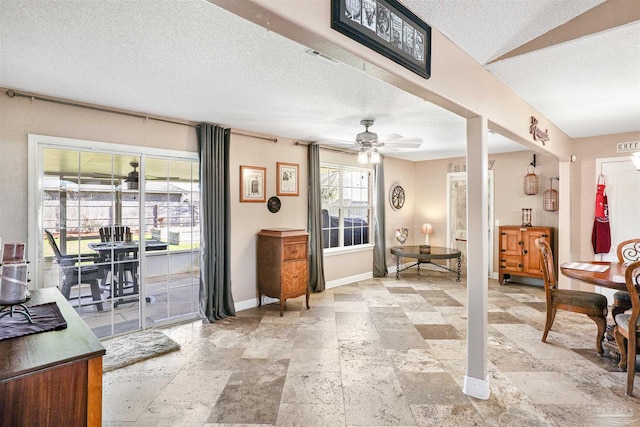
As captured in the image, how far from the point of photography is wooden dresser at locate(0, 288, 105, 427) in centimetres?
119

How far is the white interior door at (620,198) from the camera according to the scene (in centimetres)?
464

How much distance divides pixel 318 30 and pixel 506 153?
19.9ft

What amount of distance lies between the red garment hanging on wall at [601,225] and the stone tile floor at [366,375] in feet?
4.40

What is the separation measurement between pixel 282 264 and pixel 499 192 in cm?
456

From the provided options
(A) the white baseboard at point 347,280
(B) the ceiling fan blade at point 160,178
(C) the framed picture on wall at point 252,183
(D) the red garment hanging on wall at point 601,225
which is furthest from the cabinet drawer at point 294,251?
(D) the red garment hanging on wall at point 601,225

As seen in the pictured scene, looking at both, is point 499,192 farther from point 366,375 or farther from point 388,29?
point 388,29

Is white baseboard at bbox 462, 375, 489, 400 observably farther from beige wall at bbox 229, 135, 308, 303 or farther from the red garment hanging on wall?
the red garment hanging on wall

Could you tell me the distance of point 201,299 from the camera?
13.1 ft

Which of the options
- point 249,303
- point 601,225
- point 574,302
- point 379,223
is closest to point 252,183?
point 249,303

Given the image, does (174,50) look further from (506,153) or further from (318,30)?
(506,153)

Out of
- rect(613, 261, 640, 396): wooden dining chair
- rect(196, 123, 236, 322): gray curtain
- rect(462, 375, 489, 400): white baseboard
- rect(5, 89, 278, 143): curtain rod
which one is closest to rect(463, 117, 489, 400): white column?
rect(462, 375, 489, 400): white baseboard

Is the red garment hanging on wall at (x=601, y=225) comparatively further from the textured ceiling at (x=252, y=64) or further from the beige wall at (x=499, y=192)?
the textured ceiling at (x=252, y=64)

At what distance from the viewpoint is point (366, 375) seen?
9.00 feet

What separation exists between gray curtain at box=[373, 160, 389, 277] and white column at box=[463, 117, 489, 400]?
12.6ft
